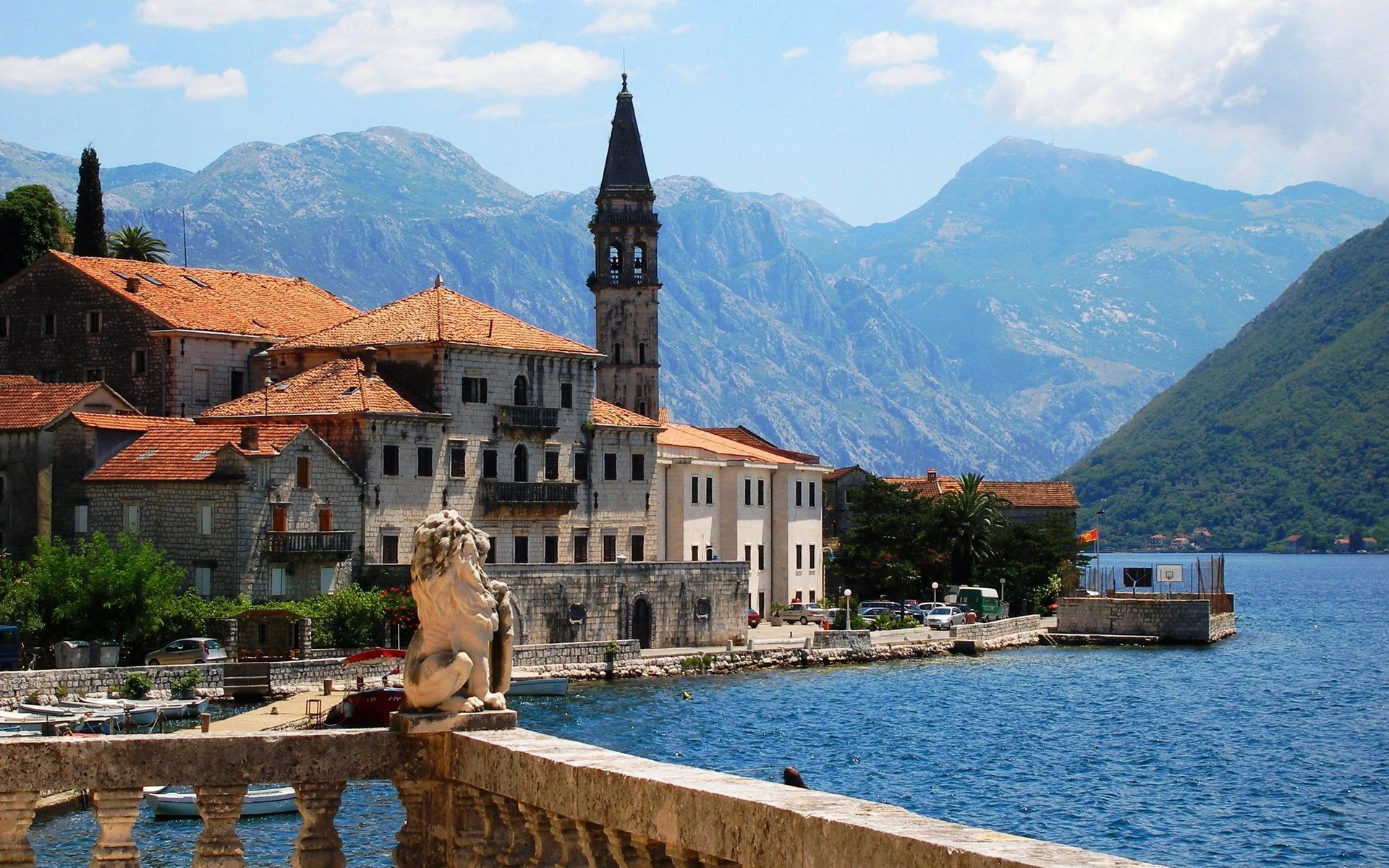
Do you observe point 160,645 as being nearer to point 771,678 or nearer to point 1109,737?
point 771,678

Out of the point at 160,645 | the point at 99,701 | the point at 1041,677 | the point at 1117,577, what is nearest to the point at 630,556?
the point at 1041,677

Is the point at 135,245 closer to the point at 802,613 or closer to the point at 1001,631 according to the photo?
the point at 802,613

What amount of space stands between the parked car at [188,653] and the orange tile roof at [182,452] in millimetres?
5705

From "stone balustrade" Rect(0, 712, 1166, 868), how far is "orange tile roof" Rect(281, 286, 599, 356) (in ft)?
177

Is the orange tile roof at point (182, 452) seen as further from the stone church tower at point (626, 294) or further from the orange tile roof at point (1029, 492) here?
the orange tile roof at point (1029, 492)

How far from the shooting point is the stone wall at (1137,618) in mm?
88312

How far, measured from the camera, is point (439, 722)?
10.7 meters

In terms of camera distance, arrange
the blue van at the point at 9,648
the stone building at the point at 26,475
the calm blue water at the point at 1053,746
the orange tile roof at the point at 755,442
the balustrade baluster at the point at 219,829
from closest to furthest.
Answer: the balustrade baluster at the point at 219,829
the calm blue water at the point at 1053,746
the blue van at the point at 9,648
the stone building at the point at 26,475
the orange tile roof at the point at 755,442

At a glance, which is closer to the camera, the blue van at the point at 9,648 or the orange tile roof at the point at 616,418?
the blue van at the point at 9,648

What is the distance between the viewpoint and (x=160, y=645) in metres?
54.5

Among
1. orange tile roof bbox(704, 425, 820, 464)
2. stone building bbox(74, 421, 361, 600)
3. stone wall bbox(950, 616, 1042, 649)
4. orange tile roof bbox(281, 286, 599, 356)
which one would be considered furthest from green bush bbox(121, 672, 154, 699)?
orange tile roof bbox(704, 425, 820, 464)

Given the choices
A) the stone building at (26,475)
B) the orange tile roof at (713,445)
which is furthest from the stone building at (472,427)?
the orange tile roof at (713,445)

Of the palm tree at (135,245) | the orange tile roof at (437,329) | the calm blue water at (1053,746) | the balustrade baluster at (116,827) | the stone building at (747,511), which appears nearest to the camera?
the balustrade baluster at (116,827)

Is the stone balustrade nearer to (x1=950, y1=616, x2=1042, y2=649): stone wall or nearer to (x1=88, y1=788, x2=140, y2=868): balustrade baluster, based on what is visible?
(x1=88, y1=788, x2=140, y2=868): balustrade baluster
